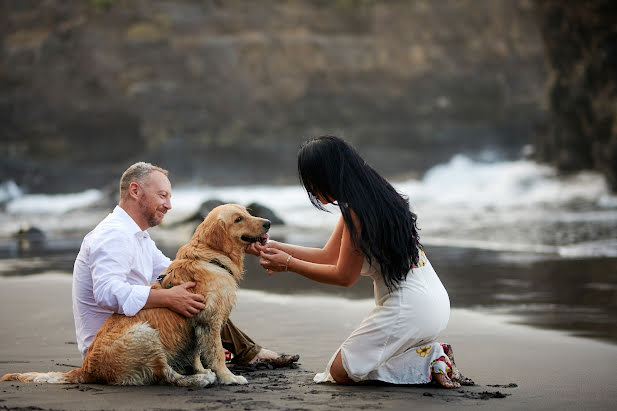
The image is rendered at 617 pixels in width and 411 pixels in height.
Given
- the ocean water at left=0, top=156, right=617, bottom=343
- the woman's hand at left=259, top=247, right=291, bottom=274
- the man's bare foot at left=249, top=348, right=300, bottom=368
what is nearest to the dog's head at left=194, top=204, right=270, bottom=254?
the woman's hand at left=259, top=247, right=291, bottom=274

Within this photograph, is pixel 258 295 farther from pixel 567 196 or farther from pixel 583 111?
pixel 583 111

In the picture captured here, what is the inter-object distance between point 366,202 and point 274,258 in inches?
29.6

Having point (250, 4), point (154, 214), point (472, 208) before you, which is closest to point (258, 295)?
point (154, 214)

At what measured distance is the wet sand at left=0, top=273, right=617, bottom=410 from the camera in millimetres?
3697

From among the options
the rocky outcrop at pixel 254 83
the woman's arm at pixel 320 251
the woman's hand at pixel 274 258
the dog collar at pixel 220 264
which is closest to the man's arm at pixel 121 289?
the dog collar at pixel 220 264

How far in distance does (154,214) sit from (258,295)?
3227 millimetres

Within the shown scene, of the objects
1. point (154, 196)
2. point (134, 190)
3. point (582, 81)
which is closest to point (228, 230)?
point (154, 196)

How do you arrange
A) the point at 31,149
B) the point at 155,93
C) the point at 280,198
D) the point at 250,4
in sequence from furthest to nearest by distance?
the point at 250,4 → the point at 155,93 → the point at 31,149 → the point at 280,198

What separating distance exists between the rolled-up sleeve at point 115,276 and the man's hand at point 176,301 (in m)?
0.05

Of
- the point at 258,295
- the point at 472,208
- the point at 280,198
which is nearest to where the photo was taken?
the point at 258,295

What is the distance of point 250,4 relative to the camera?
47.7 meters

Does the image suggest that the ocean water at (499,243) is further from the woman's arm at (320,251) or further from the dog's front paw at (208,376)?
the dog's front paw at (208,376)

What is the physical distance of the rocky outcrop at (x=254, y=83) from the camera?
135 feet

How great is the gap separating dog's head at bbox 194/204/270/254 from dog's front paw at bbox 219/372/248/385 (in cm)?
77
